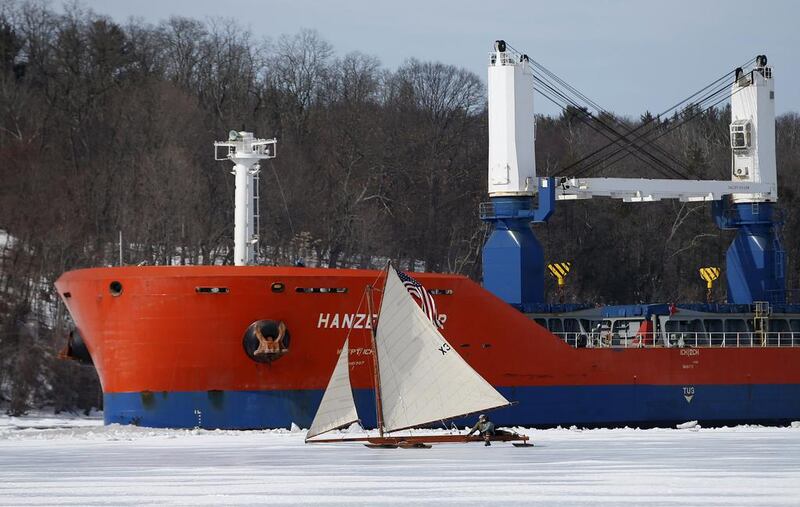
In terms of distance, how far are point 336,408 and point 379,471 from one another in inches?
201

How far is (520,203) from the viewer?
126 ft

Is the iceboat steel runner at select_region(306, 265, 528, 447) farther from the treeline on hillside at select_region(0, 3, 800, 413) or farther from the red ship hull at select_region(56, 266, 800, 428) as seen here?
the treeline on hillside at select_region(0, 3, 800, 413)

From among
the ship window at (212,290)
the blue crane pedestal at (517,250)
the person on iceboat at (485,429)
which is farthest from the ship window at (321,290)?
the blue crane pedestal at (517,250)

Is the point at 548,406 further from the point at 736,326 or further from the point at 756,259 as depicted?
the point at 756,259

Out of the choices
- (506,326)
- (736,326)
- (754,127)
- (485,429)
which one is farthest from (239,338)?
(754,127)

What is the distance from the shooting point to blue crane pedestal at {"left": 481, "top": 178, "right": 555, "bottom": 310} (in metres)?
38.0

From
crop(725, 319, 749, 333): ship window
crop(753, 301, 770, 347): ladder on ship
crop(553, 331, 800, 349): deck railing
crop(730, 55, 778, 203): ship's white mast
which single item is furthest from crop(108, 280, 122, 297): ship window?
crop(730, 55, 778, 203): ship's white mast

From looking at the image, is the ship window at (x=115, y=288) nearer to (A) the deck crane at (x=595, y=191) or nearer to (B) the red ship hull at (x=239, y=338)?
(B) the red ship hull at (x=239, y=338)

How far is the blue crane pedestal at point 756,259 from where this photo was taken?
41.7 meters

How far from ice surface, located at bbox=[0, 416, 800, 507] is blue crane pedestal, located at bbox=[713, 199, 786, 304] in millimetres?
10294

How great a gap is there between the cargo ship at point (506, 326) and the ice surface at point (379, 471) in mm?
1376

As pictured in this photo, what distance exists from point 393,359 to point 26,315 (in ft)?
77.7

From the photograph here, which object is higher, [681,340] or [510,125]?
[510,125]

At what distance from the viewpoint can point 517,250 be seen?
37938mm
